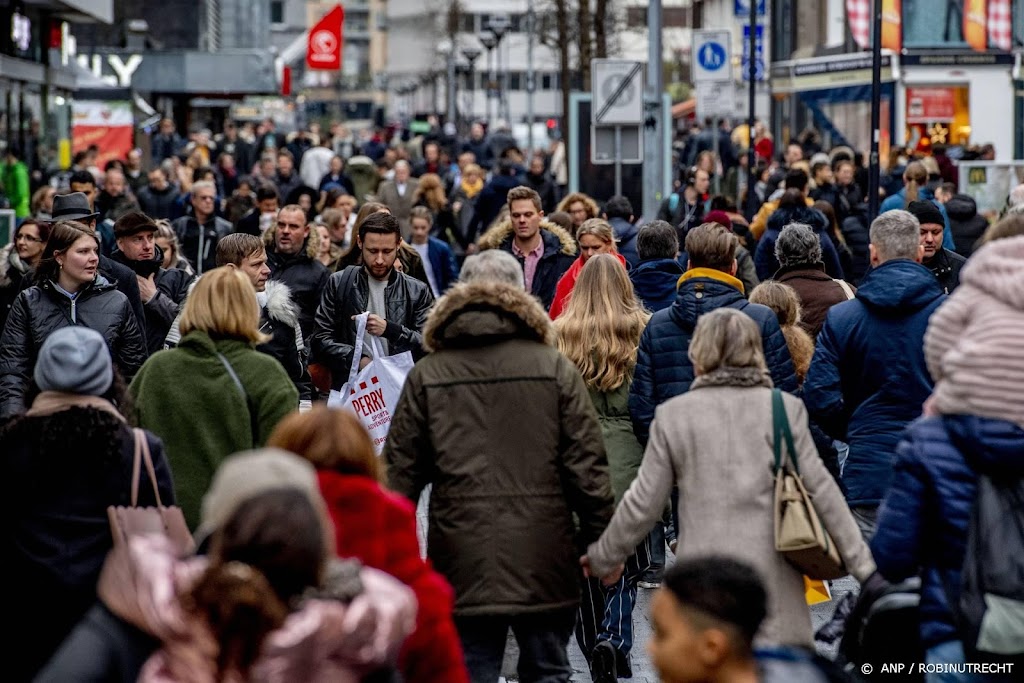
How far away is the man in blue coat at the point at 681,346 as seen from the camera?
742 centimetres

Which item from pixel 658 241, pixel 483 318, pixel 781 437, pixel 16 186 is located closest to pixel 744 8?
pixel 16 186

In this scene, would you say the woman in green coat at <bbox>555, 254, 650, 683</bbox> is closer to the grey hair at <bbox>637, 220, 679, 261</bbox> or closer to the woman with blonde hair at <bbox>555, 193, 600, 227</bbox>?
the grey hair at <bbox>637, 220, 679, 261</bbox>

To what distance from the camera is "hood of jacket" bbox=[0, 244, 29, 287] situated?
402 inches

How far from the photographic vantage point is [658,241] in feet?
32.7

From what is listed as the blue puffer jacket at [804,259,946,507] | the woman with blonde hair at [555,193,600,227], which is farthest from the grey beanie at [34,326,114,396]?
the woman with blonde hair at [555,193,600,227]

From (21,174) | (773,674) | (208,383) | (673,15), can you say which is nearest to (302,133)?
(21,174)

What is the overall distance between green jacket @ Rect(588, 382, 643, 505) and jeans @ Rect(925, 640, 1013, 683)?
2.78m

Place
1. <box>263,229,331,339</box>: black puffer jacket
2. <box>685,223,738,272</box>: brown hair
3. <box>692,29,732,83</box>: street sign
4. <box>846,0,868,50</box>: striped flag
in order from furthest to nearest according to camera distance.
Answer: <box>846,0,868,50</box>: striped flag < <box>692,29,732,83</box>: street sign < <box>263,229,331,339</box>: black puffer jacket < <box>685,223,738,272</box>: brown hair

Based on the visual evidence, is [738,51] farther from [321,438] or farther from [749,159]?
[321,438]

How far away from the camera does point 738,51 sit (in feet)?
211

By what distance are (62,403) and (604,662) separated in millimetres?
2697

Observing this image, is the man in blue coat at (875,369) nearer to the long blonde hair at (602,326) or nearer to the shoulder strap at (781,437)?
the long blonde hair at (602,326)

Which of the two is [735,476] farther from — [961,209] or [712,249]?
[961,209]

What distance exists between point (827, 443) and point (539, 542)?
232 centimetres
